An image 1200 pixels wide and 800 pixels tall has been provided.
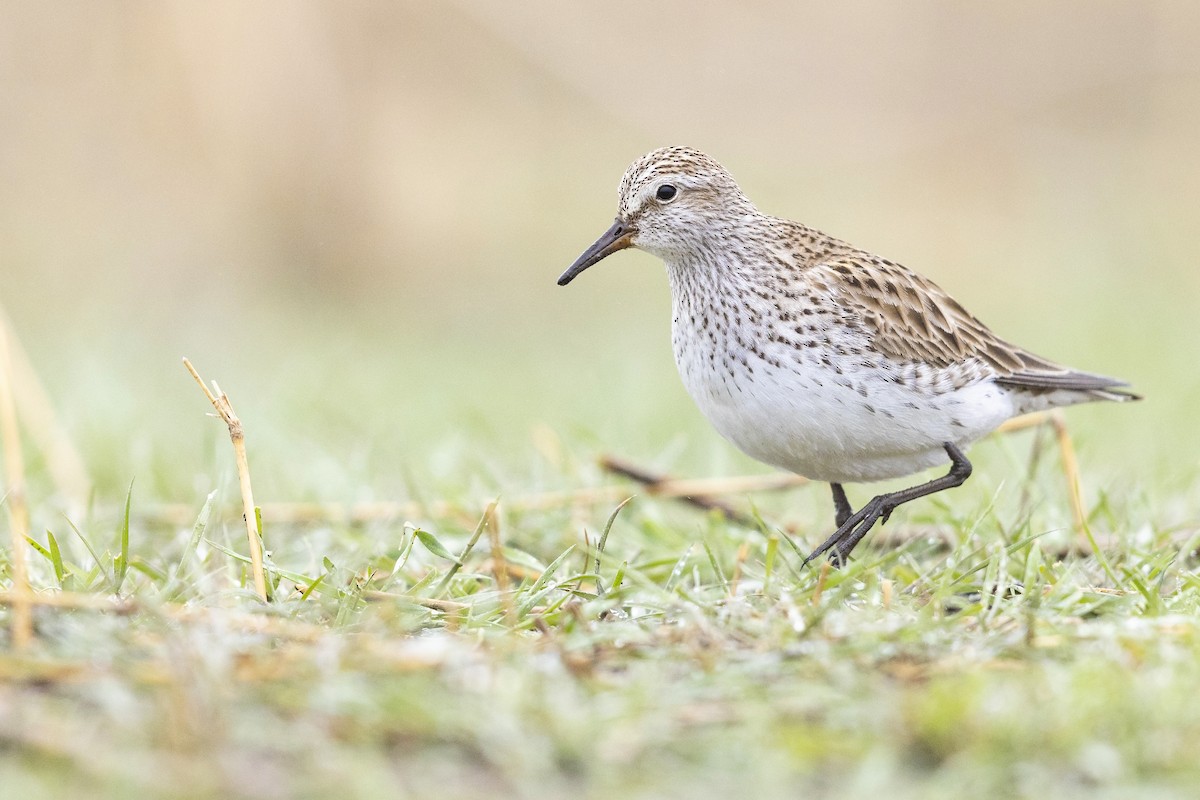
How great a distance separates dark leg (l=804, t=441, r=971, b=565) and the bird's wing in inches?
14.3

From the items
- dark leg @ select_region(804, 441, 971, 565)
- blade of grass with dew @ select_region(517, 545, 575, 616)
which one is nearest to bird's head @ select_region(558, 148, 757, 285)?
dark leg @ select_region(804, 441, 971, 565)

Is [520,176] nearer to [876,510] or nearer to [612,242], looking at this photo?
[612,242]

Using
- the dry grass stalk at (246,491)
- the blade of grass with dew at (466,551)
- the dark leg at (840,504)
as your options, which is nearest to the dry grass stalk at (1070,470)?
the dark leg at (840,504)

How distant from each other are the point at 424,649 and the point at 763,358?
194cm

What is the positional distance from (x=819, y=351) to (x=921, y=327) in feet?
1.82

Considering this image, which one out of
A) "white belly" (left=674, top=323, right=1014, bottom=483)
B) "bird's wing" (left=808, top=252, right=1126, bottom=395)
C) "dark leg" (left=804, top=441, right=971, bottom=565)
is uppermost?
"bird's wing" (left=808, top=252, right=1126, bottom=395)

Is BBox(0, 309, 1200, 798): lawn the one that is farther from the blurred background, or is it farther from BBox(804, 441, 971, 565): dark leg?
the blurred background

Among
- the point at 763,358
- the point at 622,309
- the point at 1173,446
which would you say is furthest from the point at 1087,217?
the point at 763,358

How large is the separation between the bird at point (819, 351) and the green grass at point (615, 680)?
0.48 m

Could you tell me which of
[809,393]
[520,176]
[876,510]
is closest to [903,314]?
Answer: [809,393]

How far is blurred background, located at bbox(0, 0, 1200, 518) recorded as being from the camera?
11398 mm

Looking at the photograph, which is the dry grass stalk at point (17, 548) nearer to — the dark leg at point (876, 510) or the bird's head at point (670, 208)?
the bird's head at point (670, 208)

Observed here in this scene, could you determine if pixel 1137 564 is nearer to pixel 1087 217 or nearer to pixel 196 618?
pixel 196 618

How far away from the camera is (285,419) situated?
24.9 ft
